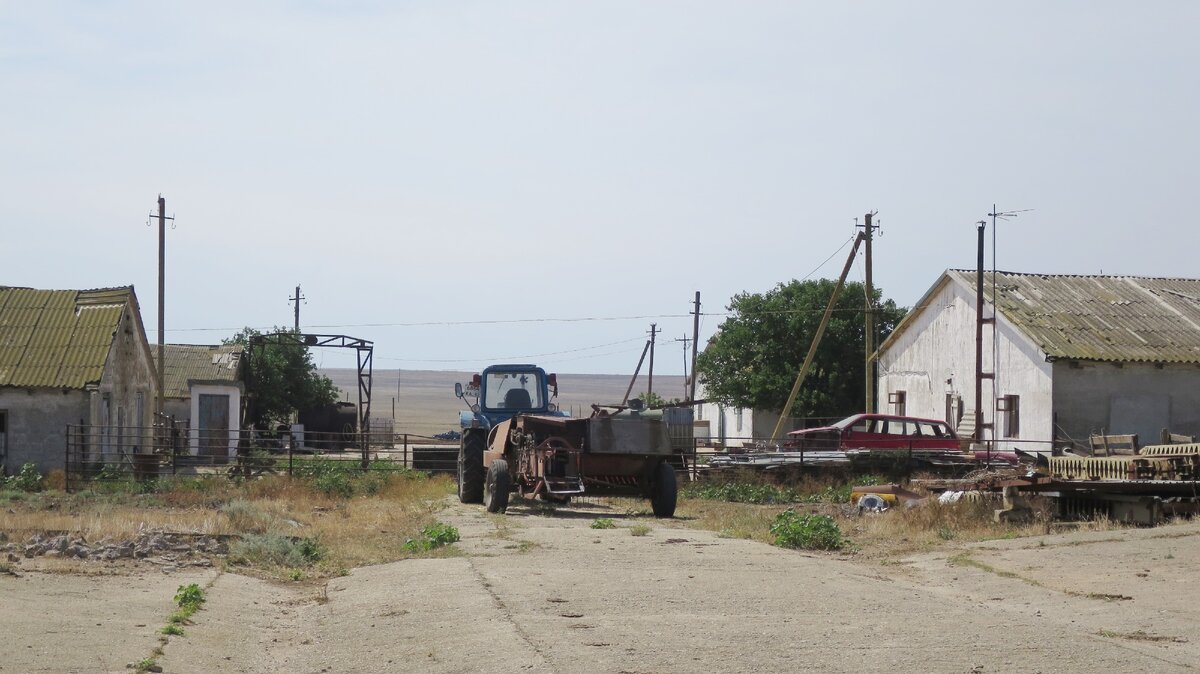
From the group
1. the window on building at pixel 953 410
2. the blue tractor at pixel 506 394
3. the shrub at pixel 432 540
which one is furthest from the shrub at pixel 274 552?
the window on building at pixel 953 410

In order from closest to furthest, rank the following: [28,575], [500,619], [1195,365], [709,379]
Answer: [500,619]
[28,575]
[1195,365]
[709,379]

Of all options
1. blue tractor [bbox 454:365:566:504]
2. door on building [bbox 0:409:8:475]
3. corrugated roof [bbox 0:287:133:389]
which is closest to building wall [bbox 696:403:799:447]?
blue tractor [bbox 454:365:566:504]

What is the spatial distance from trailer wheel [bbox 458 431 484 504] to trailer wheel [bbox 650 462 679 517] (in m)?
3.44

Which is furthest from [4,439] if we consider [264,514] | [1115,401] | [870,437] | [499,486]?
[1115,401]

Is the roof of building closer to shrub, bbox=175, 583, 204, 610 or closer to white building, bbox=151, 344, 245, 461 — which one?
white building, bbox=151, 344, 245, 461

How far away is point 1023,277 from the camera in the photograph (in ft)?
125

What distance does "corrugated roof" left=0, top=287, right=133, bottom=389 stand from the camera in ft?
93.2

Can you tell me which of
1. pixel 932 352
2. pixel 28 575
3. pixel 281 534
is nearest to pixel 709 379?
pixel 932 352

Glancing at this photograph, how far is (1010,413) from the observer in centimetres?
3416

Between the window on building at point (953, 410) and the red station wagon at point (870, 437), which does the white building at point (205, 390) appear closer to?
the red station wagon at point (870, 437)

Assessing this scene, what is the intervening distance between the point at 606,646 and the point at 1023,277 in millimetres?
32449

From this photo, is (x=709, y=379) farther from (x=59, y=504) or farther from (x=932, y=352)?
(x=59, y=504)

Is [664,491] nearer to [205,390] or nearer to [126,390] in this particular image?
[126,390]

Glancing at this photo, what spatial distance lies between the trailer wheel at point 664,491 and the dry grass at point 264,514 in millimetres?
3544
